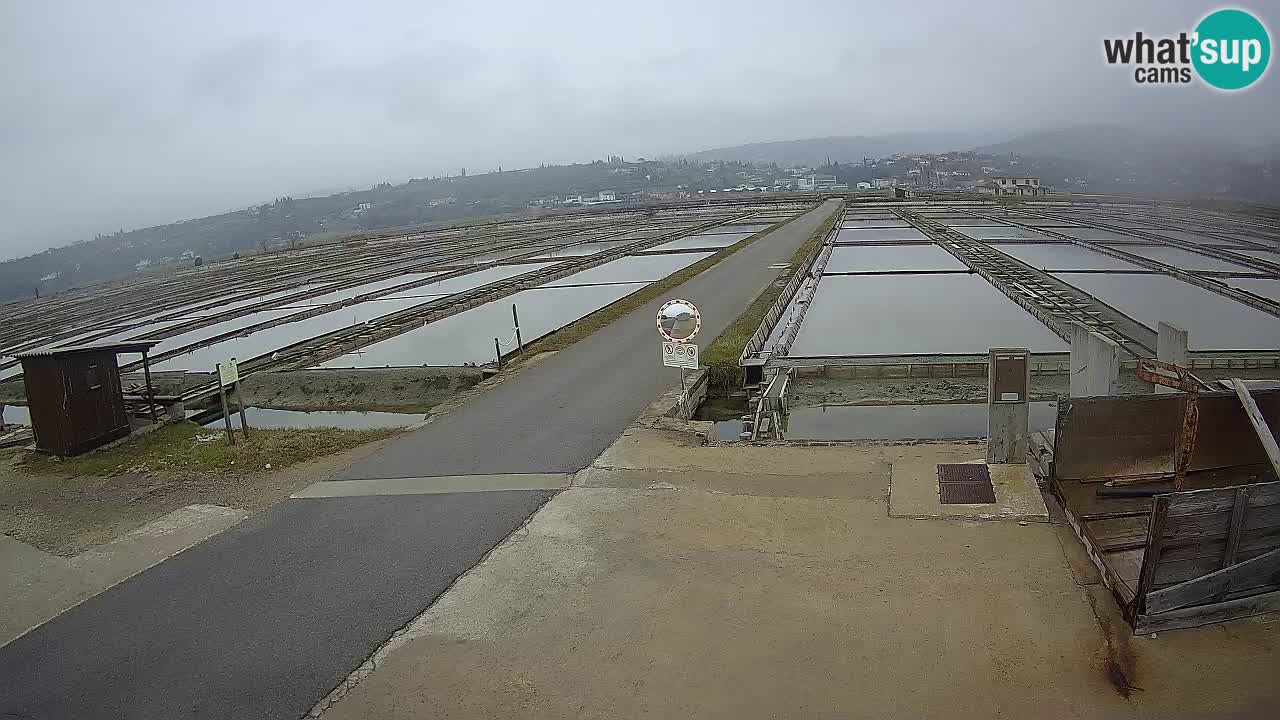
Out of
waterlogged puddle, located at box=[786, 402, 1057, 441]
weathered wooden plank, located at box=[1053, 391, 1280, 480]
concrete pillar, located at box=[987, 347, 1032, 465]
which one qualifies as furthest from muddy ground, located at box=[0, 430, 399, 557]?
weathered wooden plank, located at box=[1053, 391, 1280, 480]

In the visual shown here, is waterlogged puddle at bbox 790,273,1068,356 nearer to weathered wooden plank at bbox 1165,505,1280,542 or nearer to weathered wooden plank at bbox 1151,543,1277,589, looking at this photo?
weathered wooden plank at bbox 1165,505,1280,542

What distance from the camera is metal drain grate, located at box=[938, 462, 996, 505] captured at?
6465 mm

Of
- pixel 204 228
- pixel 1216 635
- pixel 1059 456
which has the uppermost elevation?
pixel 204 228

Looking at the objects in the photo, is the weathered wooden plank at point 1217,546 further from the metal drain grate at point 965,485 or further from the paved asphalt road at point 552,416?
the paved asphalt road at point 552,416

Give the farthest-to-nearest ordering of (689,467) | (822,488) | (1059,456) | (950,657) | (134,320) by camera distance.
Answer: (134,320) → (689,467) → (822,488) → (1059,456) → (950,657)

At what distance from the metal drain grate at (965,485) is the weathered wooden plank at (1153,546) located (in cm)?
177

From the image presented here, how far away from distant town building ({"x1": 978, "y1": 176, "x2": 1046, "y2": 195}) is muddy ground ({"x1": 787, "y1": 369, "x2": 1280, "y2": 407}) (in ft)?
202

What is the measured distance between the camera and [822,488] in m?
7.10

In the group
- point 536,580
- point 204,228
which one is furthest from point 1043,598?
point 204,228

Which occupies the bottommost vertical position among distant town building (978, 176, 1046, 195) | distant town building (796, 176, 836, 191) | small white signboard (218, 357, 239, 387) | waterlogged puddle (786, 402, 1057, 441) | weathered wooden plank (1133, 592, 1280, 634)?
waterlogged puddle (786, 402, 1057, 441)

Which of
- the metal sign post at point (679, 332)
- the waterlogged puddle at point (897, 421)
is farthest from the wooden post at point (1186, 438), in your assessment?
the metal sign post at point (679, 332)

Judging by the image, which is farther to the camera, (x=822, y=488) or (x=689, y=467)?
(x=689, y=467)

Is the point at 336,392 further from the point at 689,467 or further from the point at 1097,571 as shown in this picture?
the point at 1097,571

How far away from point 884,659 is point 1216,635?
80.3 inches
